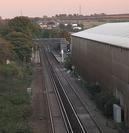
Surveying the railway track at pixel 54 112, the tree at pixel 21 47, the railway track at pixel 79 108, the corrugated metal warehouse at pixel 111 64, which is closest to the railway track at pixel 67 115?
the railway track at pixel 54 112

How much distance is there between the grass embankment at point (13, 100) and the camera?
22156mm

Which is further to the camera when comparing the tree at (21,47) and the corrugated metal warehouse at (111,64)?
the tree at (21,47)

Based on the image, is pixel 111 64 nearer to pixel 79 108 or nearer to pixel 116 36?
pixel 79 108

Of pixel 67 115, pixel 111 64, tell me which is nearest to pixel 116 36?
pixel 111 64

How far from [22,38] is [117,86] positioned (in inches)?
1447

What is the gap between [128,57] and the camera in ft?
78.8

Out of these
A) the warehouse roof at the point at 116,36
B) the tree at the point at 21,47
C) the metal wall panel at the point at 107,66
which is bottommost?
the tree at the point at 21,47

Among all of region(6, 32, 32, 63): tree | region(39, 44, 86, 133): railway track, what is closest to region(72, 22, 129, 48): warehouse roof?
region(39, 44, 86, 133): railway track

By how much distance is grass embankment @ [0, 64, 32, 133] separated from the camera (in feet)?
72.7

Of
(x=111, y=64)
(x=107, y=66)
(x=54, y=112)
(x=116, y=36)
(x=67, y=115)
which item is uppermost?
(x=116, y=36)

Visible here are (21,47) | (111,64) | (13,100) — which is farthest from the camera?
(21,47)

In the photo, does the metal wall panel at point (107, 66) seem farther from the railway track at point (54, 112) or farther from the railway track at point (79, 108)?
the railway track at point (54, 112)

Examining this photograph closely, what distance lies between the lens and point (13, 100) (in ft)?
99.7

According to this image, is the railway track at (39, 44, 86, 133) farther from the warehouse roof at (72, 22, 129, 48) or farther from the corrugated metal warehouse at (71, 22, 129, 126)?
the warehouse roof at (72, 22, 129, 48)
